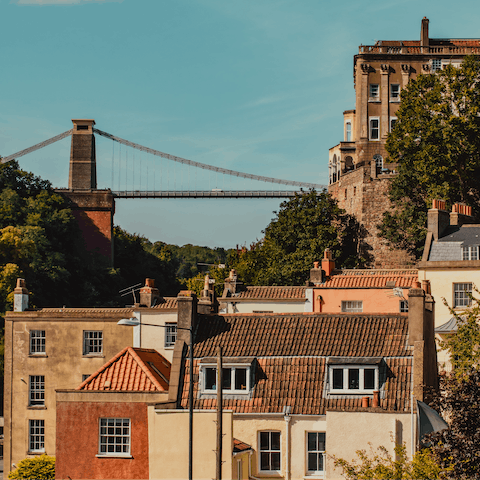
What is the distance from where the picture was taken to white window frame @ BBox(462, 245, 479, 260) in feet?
155

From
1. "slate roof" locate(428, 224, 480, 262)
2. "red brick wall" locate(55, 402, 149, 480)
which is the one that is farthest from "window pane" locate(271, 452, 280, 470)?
"slate roof" locate(428, 224, 480, 262)

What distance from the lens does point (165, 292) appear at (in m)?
113

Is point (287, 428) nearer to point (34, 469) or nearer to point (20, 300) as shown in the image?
point (34, 469)

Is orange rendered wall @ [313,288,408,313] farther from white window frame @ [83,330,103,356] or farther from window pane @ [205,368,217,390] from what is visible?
window pane @ [205,368,217,390]

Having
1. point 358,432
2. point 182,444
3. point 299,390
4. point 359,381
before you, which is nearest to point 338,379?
point 359,381

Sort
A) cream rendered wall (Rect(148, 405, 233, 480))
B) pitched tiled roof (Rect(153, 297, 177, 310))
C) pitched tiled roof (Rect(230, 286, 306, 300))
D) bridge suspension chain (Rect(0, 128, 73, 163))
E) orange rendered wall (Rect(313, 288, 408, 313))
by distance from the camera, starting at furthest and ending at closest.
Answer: bridge suspension chain (Rect(0, 128, 73, 163)) → pitched tiled roof (Rect(230, 286, 306, 300)) → orange rendered wall (Rect(313, 288, 408, 313)) → pitched tiled roof (Rect(153, 297, 177, 310)) → cream rendered wall (Rect(148, 405, 233, 480))

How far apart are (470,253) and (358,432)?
23.9 meters

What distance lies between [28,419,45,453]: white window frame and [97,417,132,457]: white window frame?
61.4 feet

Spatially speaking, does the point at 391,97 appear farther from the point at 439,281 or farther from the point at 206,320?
the point at 206,320

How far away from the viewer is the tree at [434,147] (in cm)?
6512

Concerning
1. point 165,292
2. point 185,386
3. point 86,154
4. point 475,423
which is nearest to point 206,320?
point 185,386

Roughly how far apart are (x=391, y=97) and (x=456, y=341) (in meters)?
53.5

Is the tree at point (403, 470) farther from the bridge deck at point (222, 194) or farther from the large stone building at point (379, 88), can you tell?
the bridge deck at point (222, 194)

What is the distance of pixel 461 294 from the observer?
4550 cm
